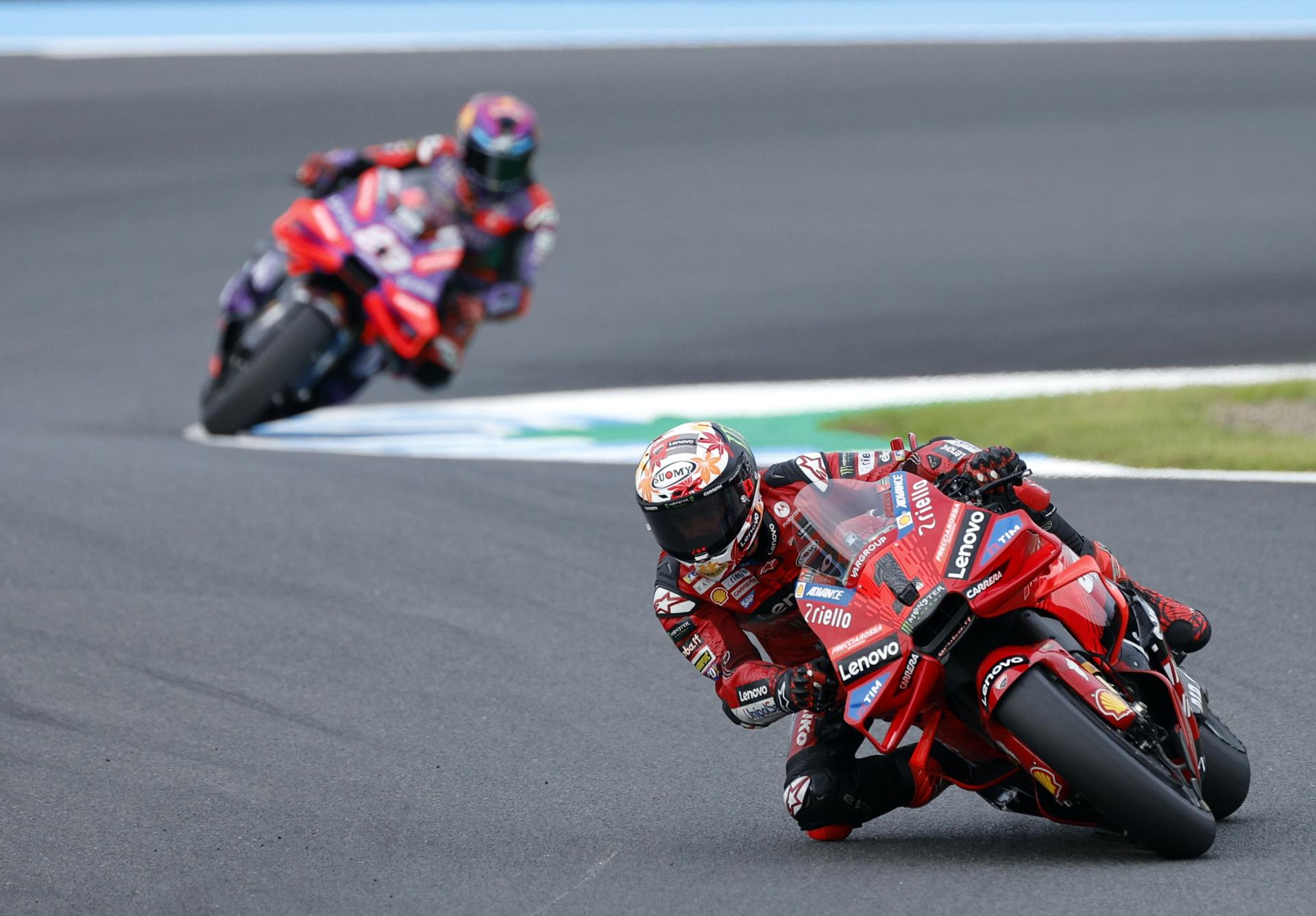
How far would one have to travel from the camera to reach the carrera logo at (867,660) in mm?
4543

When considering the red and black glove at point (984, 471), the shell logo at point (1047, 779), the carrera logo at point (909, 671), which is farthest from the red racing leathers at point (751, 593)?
the shell logo at point (1047, 779)

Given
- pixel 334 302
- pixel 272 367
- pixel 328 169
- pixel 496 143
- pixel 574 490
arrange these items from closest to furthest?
pixel 574 490 < pixel 272 367 < pixel 334 302 < pixel 496 143 < pixel 328 169

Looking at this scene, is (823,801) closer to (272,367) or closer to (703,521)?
(703,521)

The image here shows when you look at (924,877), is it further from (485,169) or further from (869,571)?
(485,169)

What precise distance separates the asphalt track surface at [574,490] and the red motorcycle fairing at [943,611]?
43 cm

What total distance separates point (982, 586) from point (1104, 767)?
53 centimetres

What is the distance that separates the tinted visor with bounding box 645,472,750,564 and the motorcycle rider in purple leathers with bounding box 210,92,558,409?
651cm

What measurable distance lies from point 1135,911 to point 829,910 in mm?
727

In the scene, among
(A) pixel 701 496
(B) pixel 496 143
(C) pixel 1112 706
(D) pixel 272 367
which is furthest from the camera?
(B) pixel 496 143

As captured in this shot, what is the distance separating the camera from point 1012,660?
4.52 m

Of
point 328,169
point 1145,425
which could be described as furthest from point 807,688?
point 328,169

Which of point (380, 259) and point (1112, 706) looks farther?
point (380, 259)

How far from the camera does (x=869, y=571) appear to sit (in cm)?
465

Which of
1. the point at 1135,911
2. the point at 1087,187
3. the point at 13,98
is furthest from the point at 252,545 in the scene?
the point at 13,98
